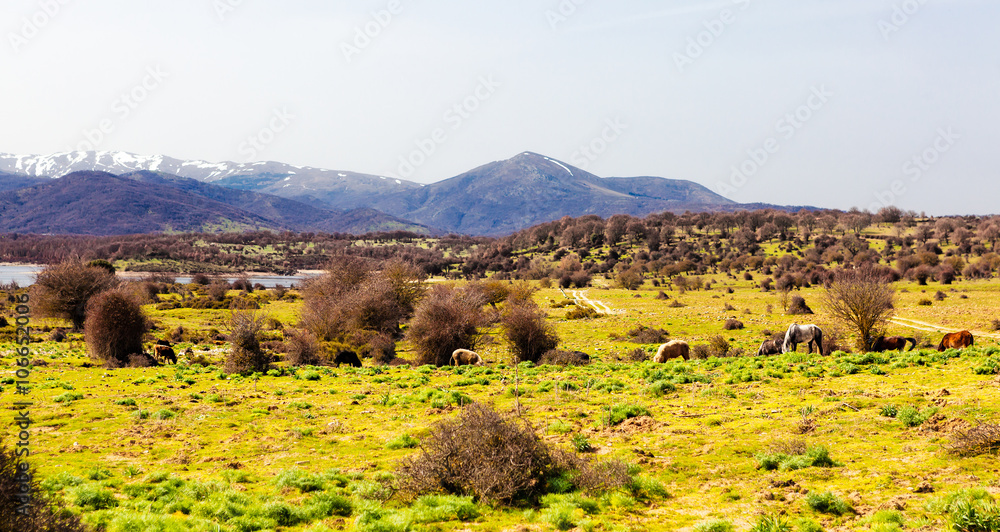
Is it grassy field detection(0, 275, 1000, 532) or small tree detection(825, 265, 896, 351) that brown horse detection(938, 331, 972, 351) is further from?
grassy field detection(0, 275, 1000, 532)

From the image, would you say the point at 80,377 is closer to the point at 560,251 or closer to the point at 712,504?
the point at 712,504

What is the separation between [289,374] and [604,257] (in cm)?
11221

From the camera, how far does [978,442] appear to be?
9.55m

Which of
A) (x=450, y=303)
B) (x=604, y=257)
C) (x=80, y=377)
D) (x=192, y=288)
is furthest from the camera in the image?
(x=604, y=257)

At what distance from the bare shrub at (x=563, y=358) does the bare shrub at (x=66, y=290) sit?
38.8 meters

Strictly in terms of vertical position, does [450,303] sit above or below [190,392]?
above

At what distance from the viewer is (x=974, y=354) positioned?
19688 mm

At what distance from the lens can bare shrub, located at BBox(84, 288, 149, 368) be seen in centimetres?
3045

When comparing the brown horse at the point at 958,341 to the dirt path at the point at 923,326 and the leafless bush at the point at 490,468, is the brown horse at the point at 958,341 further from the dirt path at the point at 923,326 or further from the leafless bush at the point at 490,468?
the leafless bush at the point at 490,468

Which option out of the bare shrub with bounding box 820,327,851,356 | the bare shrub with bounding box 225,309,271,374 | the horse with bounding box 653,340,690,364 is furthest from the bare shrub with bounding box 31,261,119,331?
the bare shrub with bounding box 820,327,851,356

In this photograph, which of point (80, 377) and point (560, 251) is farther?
point (560, 251)

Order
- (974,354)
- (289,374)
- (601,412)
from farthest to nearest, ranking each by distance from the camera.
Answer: (289,374) → (974,354) → (601,412)

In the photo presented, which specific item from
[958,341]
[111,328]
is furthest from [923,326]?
[111,328]

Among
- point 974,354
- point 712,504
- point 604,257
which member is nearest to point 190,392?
point 712,504
